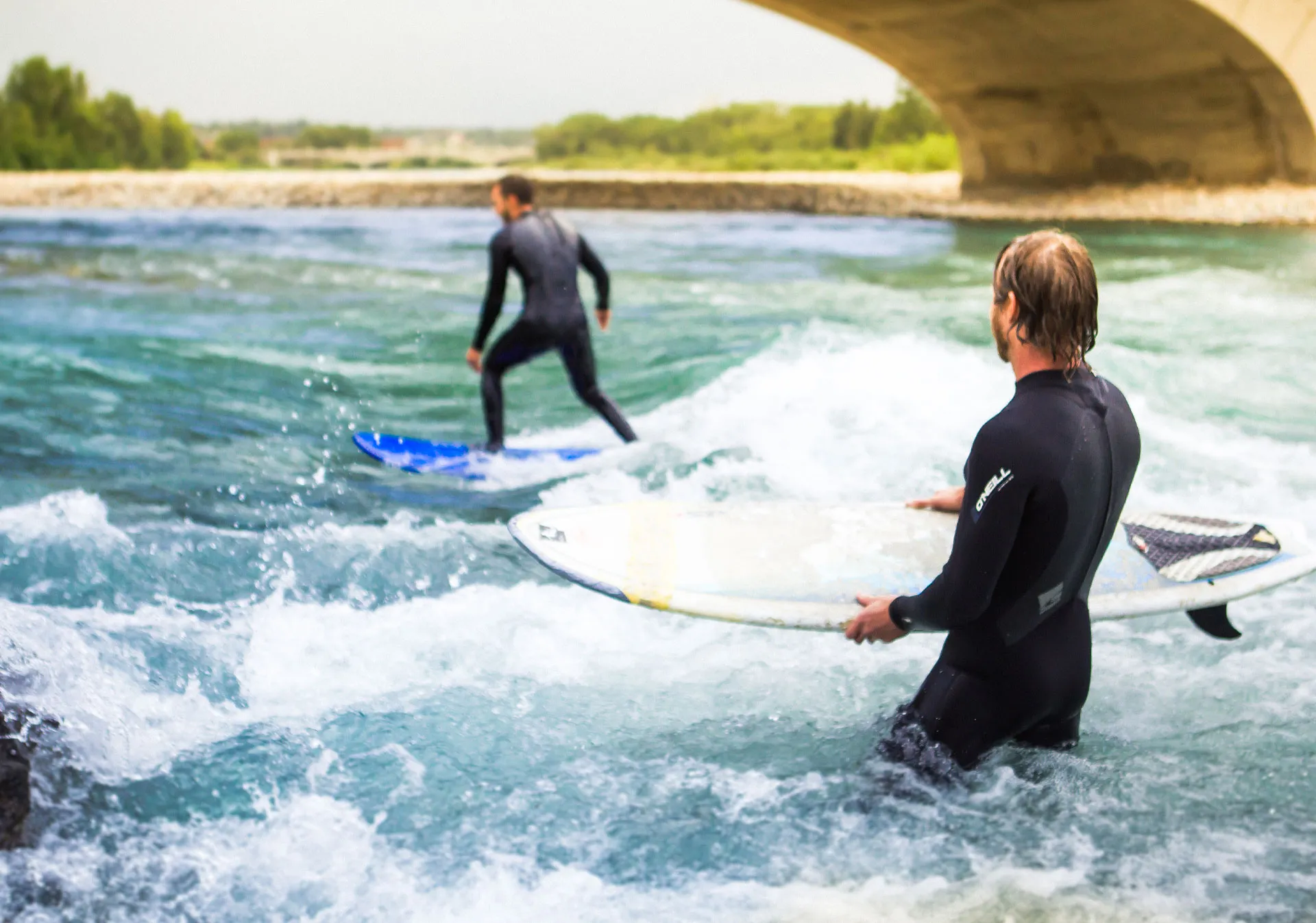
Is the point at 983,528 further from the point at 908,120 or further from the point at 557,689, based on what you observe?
the point at 908,120

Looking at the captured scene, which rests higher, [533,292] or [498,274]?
[498,274]

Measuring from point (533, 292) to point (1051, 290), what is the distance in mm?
4681

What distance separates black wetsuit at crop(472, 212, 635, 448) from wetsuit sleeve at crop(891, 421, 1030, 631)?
4.39 metres

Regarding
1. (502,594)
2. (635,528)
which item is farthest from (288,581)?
(635,528)

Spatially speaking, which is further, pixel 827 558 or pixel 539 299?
pixel 539 299

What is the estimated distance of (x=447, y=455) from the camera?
23.9 ft

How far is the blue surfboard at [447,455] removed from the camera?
Result: 714 centimetres

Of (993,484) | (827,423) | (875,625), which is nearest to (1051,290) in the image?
(993,484)

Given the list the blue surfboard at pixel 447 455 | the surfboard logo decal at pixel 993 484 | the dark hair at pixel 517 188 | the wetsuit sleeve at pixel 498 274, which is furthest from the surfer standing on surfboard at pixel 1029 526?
the blue surfboard at pixel 447 455

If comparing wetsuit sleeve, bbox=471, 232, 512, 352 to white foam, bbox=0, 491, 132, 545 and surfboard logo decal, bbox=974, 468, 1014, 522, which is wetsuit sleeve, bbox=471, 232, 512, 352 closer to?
white foam, bbox=0, 491, 132, 545

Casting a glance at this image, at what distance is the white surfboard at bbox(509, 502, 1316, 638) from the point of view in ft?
10.7

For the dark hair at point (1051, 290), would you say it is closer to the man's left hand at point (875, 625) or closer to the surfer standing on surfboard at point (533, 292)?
the man's left hand at point (875, 625)

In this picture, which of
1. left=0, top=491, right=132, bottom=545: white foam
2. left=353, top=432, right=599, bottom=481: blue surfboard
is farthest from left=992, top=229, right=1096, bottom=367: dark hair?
left=353, top=432, right=599, bottom=481: blue surfboard

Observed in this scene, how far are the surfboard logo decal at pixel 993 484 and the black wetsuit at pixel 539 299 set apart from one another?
4.43 metres
